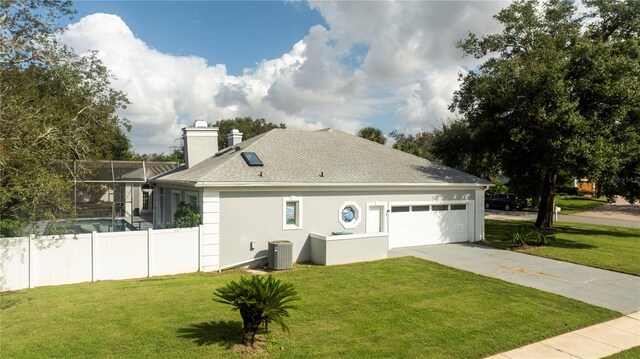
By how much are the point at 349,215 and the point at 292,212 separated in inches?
99.5

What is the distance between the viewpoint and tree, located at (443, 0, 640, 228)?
16583 mm

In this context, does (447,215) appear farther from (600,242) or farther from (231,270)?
(231,270)

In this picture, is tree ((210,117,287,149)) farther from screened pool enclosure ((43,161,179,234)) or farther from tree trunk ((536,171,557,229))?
tree trunk ((536,171,557,229))

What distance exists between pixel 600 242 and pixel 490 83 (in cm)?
973

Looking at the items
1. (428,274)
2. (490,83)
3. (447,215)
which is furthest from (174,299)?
(490,83)

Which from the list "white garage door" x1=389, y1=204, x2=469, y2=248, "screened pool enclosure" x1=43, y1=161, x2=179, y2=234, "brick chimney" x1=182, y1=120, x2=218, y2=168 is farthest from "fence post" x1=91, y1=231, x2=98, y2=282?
"white garage door" x1=389, y1=204, x2=469, y2=248

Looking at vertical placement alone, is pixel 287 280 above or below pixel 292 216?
below

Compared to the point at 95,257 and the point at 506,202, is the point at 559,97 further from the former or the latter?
the point at 506,202

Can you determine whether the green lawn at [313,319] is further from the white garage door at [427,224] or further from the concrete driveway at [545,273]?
the white garage door at [427,224]

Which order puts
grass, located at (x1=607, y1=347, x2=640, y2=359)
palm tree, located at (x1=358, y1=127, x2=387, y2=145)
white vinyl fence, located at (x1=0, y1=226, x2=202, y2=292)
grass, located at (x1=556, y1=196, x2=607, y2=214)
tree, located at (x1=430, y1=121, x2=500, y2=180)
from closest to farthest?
grass, located at (x1=607, y1=347, x2=640, y2=359) → white vinyl fence, located at (x1=0, y1=226, x2=202, y2=292) → tree, located at (x1=430, y1=121, x2=500, y2=180) → palm tree, located at (x1=358, y1=127, x2=387, y2=145) → grass, located at (x1=556, y1=196, x2=607, y2=214)

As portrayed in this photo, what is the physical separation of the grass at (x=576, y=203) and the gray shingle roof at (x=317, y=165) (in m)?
26.3

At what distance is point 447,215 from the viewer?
1883 centimetres

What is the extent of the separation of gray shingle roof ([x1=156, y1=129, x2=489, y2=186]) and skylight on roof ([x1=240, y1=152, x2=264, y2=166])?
0.64ft

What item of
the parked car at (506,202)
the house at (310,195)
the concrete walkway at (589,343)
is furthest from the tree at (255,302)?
the parked car at (506,202)
